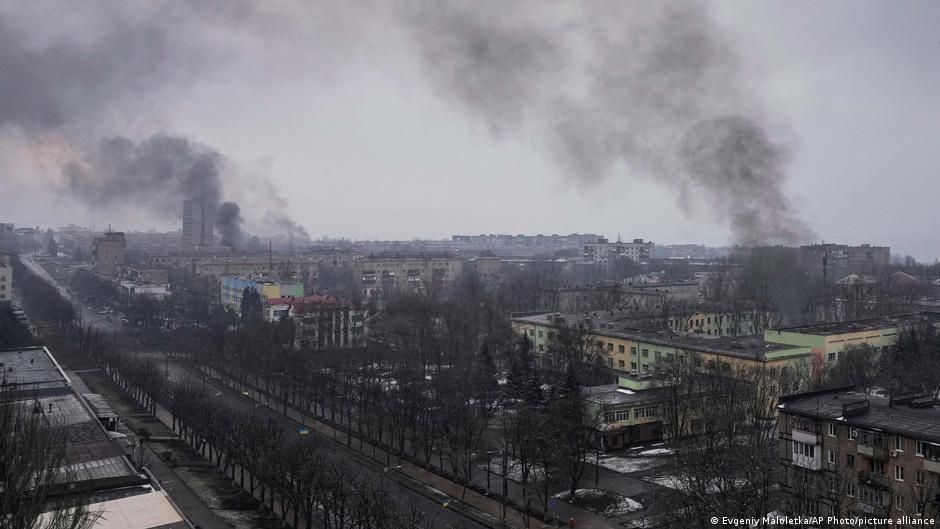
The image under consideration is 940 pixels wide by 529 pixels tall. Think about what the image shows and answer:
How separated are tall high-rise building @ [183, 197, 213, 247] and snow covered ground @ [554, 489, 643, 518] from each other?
50.4 meters

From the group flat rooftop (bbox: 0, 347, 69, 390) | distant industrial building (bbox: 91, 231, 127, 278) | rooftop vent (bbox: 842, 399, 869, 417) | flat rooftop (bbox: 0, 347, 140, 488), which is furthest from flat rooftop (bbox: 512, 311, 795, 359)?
distant industrial building (bbox: 91, 231, 127, 278)

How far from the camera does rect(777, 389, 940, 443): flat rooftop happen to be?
677cm

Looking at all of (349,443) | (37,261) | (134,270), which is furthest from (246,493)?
(37,261)

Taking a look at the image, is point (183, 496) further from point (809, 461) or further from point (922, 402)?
point (922, 402)

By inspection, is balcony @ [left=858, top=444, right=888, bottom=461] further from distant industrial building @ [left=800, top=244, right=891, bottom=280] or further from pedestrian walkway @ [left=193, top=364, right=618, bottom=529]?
distant industrial building @ [left=800, top=244, right=891, bottom=280]

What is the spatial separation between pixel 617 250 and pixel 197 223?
33045 mm

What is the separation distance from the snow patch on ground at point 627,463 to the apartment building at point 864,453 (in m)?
2.51

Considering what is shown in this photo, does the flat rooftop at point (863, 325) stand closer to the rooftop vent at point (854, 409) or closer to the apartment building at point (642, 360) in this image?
the apartment building at point (642, 360)

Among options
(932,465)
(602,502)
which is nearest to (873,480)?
(932,465)

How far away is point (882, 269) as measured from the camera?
3847cm

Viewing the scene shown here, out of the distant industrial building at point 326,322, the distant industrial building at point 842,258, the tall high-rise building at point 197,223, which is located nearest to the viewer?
the distant industrial building at point 326,322

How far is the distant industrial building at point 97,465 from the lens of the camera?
641 cm

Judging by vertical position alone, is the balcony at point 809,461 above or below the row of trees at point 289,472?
above

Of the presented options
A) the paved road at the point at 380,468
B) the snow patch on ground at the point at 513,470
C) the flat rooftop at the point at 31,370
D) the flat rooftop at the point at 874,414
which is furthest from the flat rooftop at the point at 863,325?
the flat rooftop at the point at 31,370
